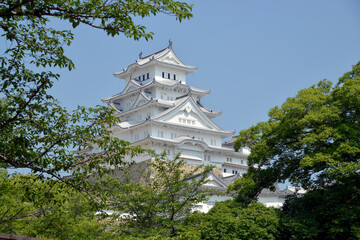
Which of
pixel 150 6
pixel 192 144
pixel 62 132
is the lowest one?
pixel 62 132

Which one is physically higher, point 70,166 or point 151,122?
point 151,122

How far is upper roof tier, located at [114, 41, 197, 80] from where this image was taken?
53.6 metres

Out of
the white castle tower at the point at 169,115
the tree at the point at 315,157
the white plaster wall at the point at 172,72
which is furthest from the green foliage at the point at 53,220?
the white plaster wall at the point at 172,72

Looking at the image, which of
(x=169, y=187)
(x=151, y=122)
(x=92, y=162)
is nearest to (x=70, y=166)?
(x=92, y=162)

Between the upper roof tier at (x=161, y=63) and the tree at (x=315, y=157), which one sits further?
the upper roof tier at (x=161, y=63)

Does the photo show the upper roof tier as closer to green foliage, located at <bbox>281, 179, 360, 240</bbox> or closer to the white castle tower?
the white castle tower

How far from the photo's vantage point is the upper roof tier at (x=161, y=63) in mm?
53594

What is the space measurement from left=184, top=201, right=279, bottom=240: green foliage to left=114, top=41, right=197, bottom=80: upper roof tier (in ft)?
113

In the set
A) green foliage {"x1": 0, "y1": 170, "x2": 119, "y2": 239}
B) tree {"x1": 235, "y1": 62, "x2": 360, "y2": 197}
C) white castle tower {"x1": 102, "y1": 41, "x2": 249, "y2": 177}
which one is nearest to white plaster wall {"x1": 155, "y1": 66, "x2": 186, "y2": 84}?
white castle tower {"x1": 102, "y1": 41, "x2": 249, "y2": 177}

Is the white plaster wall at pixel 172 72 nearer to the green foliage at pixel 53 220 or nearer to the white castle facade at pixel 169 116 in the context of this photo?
the white castle facade at pixel 169 116

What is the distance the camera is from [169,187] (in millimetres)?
19656

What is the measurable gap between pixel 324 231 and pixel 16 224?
1177 centimetres

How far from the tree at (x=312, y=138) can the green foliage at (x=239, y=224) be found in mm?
1741

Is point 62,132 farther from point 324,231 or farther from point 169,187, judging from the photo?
point 324,231
